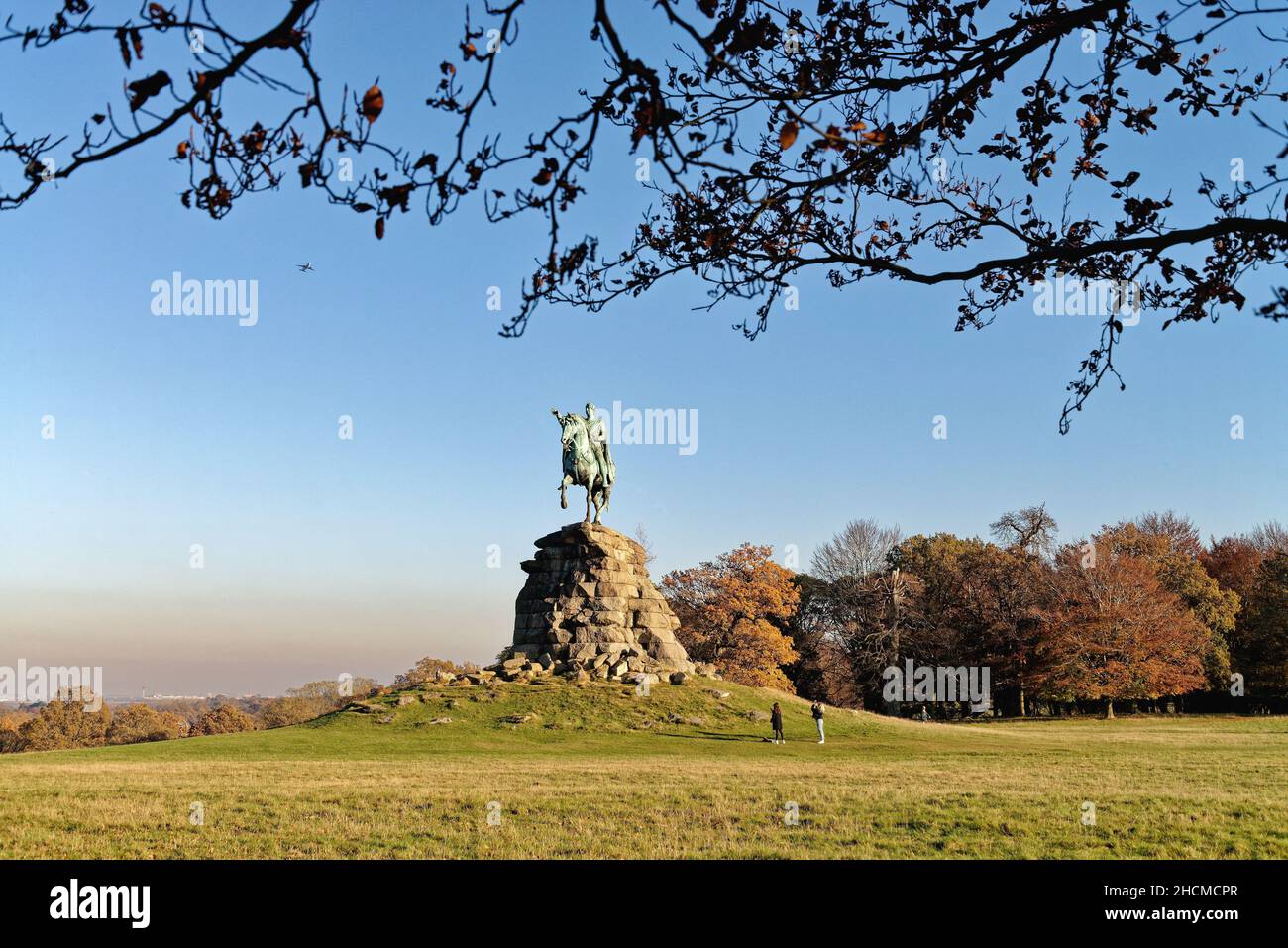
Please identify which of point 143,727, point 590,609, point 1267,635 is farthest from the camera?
point 1267,635

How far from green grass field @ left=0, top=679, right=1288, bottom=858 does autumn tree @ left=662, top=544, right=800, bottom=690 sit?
21412mm

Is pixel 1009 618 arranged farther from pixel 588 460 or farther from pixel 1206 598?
pixel 588 460

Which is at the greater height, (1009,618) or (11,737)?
(1009,618)

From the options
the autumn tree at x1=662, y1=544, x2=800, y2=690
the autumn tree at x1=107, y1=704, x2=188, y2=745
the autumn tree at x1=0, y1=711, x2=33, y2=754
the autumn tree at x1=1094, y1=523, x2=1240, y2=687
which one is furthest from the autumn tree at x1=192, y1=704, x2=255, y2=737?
the autumn tree at x1=1094, y1=523, x2=1240, y2=687

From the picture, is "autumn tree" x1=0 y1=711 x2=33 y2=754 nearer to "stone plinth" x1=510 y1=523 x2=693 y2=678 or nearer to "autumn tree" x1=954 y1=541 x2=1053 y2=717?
"stone plinth" x1=510 y1=523 x2=693 y2=678

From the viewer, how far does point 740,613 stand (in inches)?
2030

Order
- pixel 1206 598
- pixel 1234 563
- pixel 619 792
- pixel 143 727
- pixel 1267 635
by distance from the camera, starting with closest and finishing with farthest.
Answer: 1. pixel 619 792
2. pixel 143 727
3. pixel 1267 635
4. pixel 1206 598
5. pixel 1234 563

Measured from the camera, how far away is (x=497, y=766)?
1920 centimetres

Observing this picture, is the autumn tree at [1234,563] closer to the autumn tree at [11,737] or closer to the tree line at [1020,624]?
the tree line at [1020,624]

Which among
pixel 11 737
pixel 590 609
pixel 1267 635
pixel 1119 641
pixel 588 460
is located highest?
pixel 588 460

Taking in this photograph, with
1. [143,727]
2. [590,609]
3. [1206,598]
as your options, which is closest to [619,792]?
[590,609]

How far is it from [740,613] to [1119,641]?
20260mm
